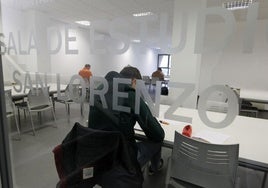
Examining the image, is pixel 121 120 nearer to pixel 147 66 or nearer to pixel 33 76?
pixel 147 66

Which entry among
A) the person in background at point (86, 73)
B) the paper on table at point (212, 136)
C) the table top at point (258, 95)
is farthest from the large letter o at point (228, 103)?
the table top at point (258, 95)

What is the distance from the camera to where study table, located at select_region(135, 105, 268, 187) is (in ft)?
3.80

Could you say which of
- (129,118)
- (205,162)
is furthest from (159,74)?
(205,162)

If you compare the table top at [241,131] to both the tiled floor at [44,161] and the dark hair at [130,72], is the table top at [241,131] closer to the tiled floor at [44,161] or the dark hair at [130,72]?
the dark hair at [130,72]

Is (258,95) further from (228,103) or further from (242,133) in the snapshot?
(228,103)

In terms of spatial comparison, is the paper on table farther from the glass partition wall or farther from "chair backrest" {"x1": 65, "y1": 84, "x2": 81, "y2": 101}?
"chair backrest" {"x1": 65, "y1": 84, "x2": 81, "y2": 101}

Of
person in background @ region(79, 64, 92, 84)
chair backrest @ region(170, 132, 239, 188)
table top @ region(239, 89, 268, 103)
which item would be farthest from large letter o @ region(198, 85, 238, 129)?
table top @ region(239, 89, 268, 103)

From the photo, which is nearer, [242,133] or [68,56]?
[68,56]

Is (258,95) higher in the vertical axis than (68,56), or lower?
lower

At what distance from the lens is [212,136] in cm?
152

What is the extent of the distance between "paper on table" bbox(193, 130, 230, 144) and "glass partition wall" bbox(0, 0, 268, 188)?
0.15 ft

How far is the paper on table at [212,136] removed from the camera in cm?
145

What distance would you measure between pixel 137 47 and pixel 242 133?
119cm

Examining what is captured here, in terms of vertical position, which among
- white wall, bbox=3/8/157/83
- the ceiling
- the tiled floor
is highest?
the ceiling
